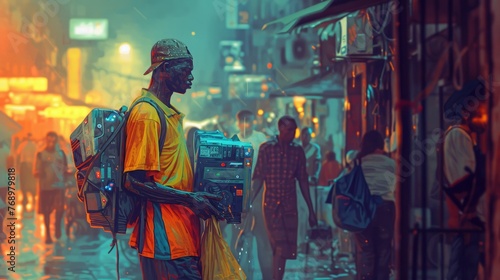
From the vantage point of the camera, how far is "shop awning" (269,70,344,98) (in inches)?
699

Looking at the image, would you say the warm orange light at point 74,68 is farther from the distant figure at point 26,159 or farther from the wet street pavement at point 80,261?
the wet street pavement at point 80,261

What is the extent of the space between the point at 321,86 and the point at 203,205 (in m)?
12.6

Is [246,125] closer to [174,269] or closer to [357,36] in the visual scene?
[357,36]

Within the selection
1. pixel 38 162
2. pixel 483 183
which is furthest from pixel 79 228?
pixel 483 183

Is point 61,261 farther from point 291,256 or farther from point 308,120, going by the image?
point 308,120

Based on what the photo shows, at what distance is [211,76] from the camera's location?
2280 inches

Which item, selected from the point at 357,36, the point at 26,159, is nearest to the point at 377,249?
the point at 357,36

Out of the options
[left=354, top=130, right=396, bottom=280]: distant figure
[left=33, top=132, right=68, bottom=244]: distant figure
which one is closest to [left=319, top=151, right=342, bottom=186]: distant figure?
[left=33, top=132, right=68, bottom=244]: distant figure

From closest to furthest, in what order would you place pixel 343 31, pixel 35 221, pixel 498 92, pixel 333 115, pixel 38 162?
pixel 498 92, pixel 343 31, pixel 38 162, pixel 35 221, pixel 333 115

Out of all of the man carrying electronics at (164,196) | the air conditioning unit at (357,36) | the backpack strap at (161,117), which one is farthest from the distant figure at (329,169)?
the backpack strap at (161,117)

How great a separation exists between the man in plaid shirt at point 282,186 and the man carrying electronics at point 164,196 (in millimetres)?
5400

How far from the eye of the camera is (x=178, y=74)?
6406mm

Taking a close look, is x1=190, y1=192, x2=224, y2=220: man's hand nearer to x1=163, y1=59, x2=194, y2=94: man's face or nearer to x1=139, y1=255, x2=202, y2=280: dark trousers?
x1=139, y1=255, x2=202, y2=280: dark trousers

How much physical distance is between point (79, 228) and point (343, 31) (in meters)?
5.78
